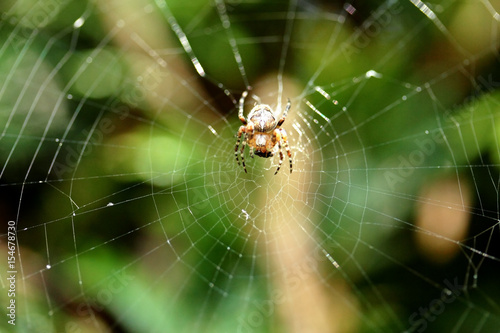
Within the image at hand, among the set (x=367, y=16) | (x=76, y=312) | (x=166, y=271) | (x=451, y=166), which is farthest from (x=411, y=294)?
(x=76, y=312)

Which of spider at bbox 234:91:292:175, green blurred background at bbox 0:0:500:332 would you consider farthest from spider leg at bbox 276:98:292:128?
green blurred background at bbox 0:0:500:332

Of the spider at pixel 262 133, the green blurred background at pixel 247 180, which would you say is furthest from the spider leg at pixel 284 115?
the green blurred background at pixel 247 180

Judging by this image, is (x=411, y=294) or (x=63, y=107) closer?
(x=411, y=294)

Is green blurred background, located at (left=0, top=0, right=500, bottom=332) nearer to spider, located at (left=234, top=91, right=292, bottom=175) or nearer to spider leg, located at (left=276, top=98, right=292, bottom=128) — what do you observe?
spider leg, located at (left=276, top=98, right=292, bottom=128)

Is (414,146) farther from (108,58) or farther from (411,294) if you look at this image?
(108,58)

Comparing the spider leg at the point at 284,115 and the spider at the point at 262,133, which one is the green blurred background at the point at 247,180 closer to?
the spider leg at the point at 284,115

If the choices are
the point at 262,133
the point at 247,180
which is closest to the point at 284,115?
the point at 262,133

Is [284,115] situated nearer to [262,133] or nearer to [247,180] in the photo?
[262,133]

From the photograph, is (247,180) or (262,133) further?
(262,133)
